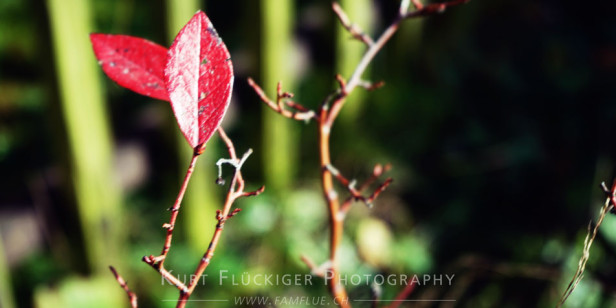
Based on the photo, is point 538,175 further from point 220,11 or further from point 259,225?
point 220,11

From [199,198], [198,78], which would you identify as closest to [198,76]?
[198,78]

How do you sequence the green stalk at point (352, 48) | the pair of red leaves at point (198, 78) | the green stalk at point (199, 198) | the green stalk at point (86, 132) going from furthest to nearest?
1. the green stalk at point (352, 48)
2. the green stalk at point (199, 198)
3. the green stalk at point (86, 132)
4. the pair of red leaves at point (198, 78)

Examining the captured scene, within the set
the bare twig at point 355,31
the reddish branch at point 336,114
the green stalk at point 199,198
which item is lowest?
the green stalk at point 199,198

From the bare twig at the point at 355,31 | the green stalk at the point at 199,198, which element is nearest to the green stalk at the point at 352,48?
the green stalk at the point at 199,198

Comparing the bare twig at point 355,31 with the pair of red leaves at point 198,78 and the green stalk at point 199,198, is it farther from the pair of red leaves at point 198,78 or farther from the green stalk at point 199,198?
the green stalk at point 199,198

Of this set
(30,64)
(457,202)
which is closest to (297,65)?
(457,202)

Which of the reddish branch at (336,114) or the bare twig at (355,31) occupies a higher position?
the bare twig at (355,31)

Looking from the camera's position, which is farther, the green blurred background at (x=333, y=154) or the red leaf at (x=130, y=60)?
the green blurred background at (x=333, y=154)

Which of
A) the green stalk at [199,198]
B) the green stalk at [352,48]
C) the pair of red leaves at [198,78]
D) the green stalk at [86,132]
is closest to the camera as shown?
the pair of red leaves at [198,78]

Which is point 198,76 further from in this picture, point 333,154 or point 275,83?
point 333,154
